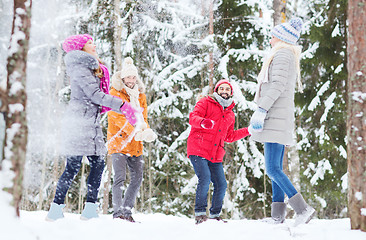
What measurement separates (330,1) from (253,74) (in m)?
3.28

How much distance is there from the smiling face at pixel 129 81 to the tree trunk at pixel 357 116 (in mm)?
2470

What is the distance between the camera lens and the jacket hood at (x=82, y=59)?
3834 millimetres

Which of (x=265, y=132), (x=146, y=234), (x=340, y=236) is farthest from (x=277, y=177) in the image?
(x=146, y=234)

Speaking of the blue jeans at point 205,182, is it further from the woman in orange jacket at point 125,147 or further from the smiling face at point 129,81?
the smiling face at point 129,81

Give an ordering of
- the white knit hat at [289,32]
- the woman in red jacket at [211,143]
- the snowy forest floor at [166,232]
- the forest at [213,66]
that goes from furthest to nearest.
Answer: the forest at [213,66]
the woman in red jacket at [211,143]
the white knit hat at [289,32]
the snowy forest floor at [166,232]

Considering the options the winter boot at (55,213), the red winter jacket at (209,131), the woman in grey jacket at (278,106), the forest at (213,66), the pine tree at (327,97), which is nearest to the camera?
the winter boot at (55,213)

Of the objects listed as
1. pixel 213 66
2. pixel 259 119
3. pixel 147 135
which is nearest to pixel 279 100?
pixel 259 119

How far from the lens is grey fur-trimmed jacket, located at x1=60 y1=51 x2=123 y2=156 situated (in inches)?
149

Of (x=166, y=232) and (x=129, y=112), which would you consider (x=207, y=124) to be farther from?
(x=166, y=232)

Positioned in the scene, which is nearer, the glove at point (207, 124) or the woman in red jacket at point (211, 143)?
the glove at point (207, 124)

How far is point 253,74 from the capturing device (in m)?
12.2

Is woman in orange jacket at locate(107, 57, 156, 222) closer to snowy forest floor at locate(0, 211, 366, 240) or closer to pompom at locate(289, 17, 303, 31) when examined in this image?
snowy forest floor at locate(0, 211, 366, 240)

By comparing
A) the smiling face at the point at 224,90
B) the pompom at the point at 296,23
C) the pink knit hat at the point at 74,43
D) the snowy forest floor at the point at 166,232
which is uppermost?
the pompom at the point at 296,23

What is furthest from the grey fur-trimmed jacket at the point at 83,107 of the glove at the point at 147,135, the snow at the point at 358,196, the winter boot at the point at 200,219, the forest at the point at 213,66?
the forest at the point at 213,66
